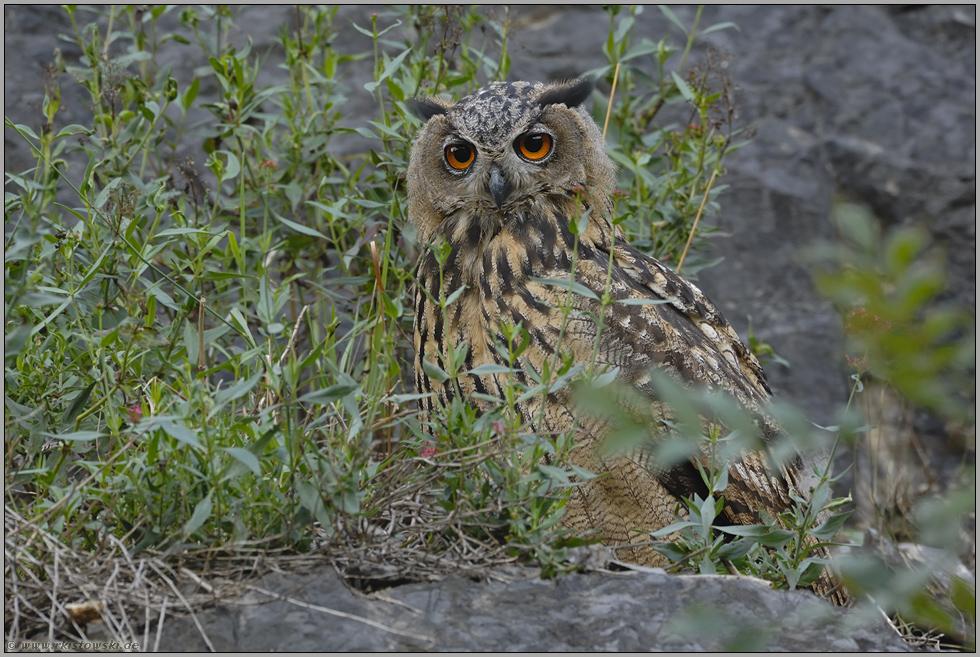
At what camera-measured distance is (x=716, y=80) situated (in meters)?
3.69

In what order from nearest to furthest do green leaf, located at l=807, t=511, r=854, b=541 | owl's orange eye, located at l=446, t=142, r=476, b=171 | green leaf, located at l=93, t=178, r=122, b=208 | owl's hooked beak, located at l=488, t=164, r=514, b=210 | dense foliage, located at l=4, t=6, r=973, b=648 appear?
dense foliage, located at l=4, t=6, r=973, b=648, green leaf, located at l=807, t=511, r=854, b=541, green leaf, located at l=93, t=178, r=122, b=208, owl's hooked beak, located at l=488, t=164, r=514, b=210, owl's orange eye, located at l=446, t=142, r=476, b=171

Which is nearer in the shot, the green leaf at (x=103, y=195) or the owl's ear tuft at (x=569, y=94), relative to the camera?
the green leaf at (x=103, y=195)

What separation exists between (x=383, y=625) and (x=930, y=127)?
399 cm

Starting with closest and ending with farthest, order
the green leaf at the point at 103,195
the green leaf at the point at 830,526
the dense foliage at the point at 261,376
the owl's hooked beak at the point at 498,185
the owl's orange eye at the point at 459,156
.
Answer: the dense foliage at the point at 261,376 → the green leaf at the point at 830,526 → the green leaf at the point at 103,195 → the owl's hooked beak at the point at 498,185 → the owl's orange eye at the point at 459,156

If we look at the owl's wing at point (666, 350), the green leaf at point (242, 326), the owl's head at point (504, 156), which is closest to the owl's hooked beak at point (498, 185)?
the owl's head at point (504, 156)

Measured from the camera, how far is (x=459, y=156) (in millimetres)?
2191

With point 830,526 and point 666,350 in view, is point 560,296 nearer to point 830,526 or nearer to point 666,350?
point 666,350

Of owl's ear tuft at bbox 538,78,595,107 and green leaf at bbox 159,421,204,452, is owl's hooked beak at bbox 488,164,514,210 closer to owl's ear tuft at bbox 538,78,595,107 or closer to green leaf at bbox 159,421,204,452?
owl's ear tuft at bbox 538,78,595,107

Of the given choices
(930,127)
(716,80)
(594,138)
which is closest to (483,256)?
Result: (594,138)

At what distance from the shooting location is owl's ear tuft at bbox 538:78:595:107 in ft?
7.26

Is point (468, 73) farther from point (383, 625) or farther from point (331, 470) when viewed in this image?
point (383, 625)

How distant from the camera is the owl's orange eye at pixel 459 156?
85.5 inches

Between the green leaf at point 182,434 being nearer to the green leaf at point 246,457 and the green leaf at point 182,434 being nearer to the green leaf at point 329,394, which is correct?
the green leaf at point 246,457

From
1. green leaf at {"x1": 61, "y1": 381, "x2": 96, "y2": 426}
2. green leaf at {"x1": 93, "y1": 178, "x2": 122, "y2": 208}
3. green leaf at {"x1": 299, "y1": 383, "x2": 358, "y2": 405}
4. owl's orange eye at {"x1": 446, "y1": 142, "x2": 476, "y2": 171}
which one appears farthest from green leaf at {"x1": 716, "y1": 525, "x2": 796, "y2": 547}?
green leaf at {"x1": 93, "y1": 178, "x2": 122, "y2": 208}
